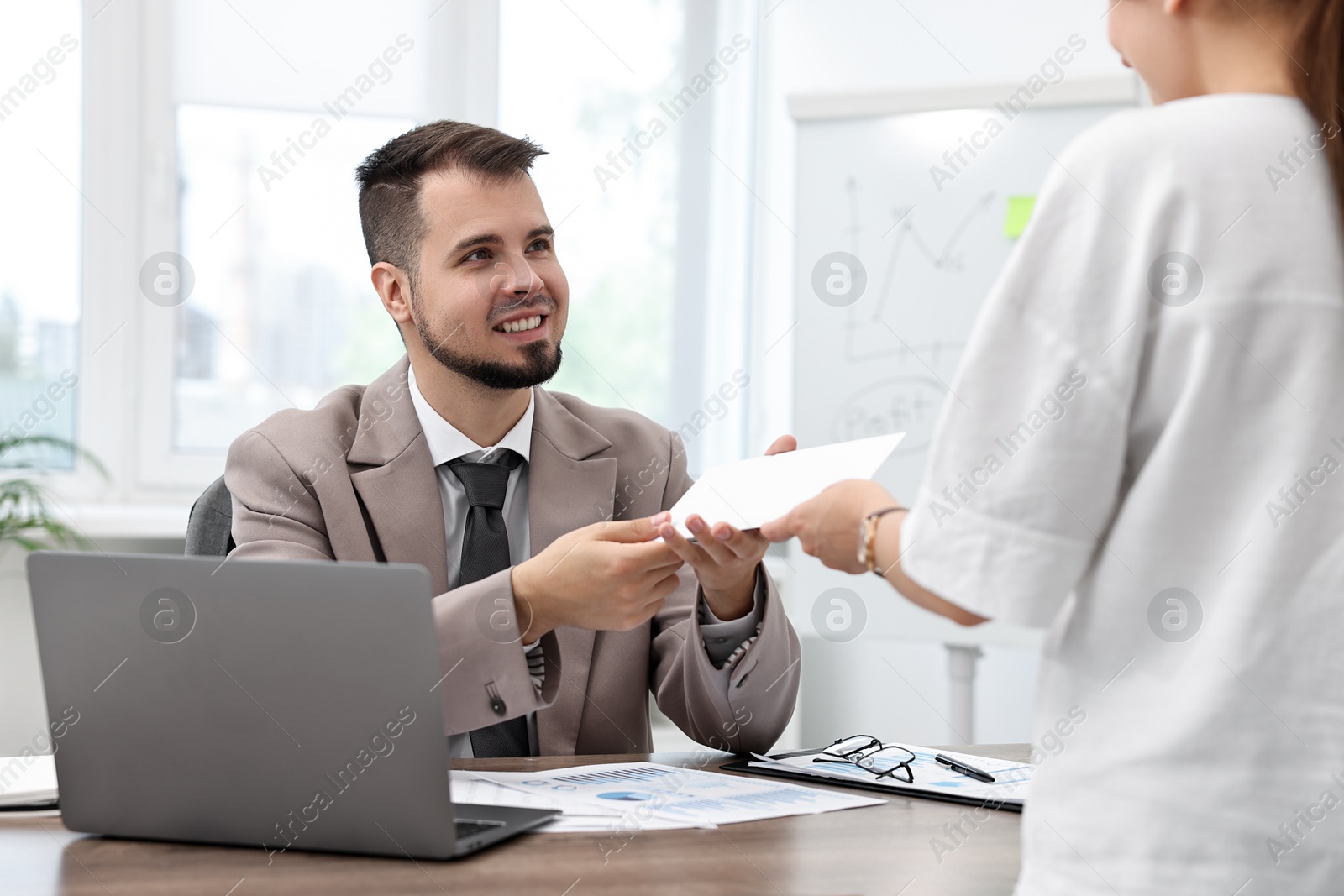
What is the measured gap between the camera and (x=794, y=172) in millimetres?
3178

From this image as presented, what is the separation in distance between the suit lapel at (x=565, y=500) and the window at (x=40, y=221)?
1958 mm

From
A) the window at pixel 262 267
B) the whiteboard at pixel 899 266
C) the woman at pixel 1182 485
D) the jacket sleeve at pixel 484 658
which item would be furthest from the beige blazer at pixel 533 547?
the window at pixel 262 267

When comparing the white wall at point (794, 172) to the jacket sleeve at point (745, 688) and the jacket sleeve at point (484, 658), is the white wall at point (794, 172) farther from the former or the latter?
the jacket sleeve at point (484, 658)

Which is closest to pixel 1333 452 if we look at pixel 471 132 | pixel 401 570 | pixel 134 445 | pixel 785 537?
pixel 785 537

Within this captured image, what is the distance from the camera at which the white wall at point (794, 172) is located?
3.12 meters

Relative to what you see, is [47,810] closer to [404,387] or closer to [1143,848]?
[404,387]

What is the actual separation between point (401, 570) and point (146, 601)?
233mm

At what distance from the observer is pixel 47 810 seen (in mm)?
1087

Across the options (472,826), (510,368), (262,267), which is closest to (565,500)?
(510,368)

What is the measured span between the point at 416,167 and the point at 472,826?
1.22 metres

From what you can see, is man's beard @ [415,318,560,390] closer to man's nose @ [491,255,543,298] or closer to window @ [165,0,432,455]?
man's nose @ [491,255,543,298]

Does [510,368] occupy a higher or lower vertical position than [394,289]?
lower

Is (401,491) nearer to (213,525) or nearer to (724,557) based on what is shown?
(213,525)

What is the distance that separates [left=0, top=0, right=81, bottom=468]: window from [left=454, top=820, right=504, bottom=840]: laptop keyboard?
2.60m
